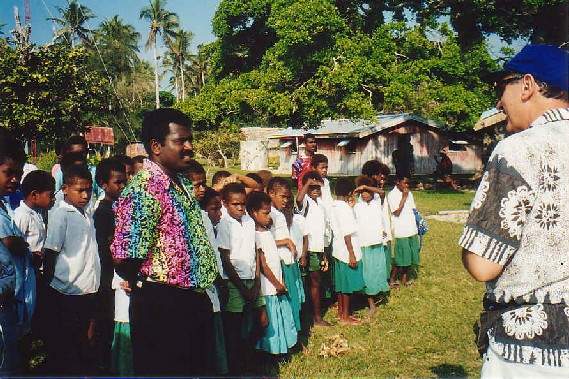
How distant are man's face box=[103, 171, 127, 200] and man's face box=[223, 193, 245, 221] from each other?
3.15 ft

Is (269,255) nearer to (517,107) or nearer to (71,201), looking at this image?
(71,201)

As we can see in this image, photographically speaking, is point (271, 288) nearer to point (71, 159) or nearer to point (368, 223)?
point (368, 223)

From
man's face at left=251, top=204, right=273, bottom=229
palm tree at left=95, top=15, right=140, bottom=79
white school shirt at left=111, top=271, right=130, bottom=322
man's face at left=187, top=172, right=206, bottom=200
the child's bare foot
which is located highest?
palm tree at left=95, top=15, right=140, bottom=79

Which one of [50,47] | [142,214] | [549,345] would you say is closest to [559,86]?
[549,345]

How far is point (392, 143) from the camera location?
27.1 meters

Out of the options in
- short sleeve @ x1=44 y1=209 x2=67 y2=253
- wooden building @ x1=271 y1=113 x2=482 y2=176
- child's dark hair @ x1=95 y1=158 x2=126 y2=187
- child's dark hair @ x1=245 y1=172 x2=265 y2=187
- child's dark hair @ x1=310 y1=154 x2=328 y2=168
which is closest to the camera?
short sleeve @ x1=44 y1=209 x2=67 y2=253

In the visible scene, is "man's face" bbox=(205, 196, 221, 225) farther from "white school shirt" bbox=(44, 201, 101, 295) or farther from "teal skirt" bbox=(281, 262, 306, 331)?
"white school shirt" bbox=(44, 201, 101, 295)

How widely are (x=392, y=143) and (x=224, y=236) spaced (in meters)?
24.0

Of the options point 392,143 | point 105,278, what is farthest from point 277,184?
point 392,143

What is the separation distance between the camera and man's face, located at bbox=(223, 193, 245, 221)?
4.18 meters

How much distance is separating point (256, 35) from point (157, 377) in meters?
13.6

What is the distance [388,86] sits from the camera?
42.4 ft

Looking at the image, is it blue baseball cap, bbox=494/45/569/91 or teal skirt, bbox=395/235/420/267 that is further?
teal skirt, bbox=395/235/420/267

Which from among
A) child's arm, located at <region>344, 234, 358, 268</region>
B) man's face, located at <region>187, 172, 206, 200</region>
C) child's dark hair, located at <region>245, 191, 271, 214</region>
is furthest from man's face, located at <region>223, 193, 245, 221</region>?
child's arm, located at <region>344, 234, 358, 268</region>
